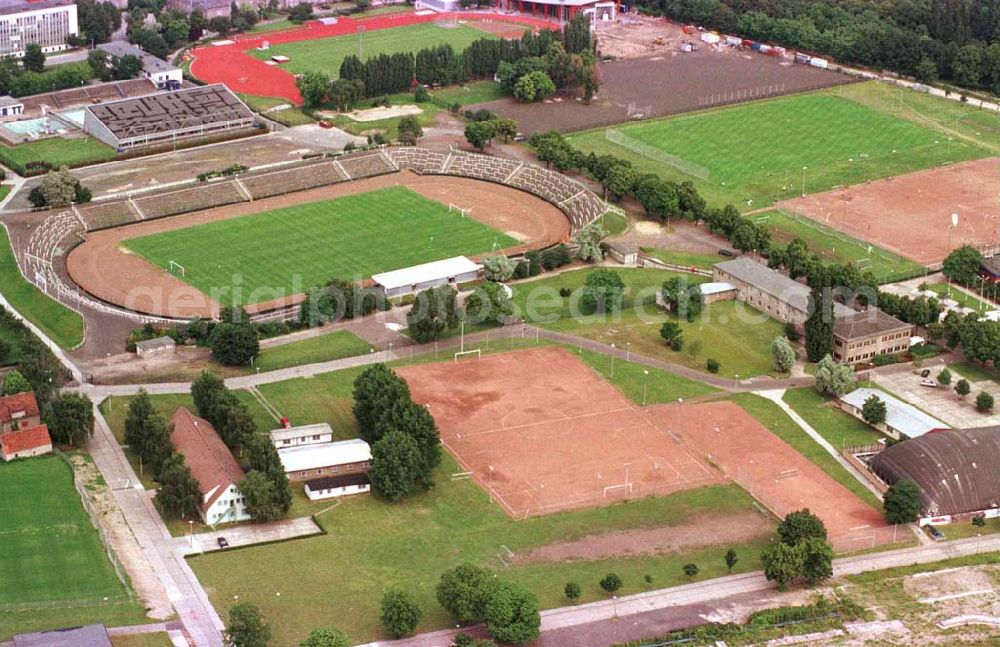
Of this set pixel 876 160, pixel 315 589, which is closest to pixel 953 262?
pixel 876 160

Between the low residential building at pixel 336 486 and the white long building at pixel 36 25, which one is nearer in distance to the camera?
the low residential building at pixel 336 486

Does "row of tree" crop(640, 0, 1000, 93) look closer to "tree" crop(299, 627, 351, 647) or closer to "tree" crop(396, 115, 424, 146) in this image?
"tree" crop(396, 115, 424, 146)

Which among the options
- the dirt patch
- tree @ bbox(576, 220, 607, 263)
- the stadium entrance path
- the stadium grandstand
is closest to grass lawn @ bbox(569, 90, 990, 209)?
tree @ bbox(576, 220, 607, 263)

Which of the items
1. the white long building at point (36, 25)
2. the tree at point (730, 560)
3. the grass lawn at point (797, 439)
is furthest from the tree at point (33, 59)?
the tree at point (730, 560)

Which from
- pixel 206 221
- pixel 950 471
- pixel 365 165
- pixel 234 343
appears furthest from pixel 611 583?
pixel 365 165

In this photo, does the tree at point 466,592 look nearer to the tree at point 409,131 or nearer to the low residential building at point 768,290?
the low residential building at point 768,290

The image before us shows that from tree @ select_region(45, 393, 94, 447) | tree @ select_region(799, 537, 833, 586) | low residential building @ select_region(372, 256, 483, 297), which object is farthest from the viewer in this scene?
low residential building @ select_region(372, 256, 483, 297)

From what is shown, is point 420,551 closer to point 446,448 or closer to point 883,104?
point 446,448
